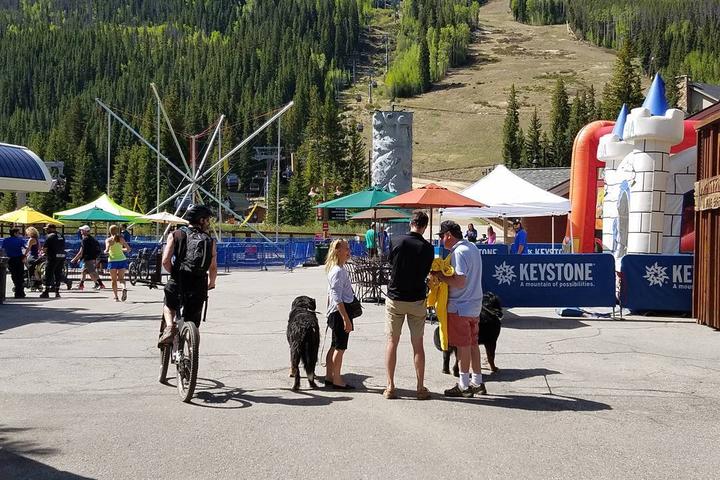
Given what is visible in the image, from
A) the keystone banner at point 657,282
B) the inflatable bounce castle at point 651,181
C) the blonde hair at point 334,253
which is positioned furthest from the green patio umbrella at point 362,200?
the blonde hair at point 334,253

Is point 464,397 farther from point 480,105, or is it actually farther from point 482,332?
point 480,105

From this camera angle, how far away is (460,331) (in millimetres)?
8008

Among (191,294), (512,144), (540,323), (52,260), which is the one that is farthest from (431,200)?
(512,144)

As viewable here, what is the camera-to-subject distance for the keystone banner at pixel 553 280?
48.5 ft

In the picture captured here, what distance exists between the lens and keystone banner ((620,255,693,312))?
49.1ft

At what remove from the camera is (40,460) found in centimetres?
564

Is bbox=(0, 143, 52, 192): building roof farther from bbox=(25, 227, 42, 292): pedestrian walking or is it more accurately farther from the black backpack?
the black backpack

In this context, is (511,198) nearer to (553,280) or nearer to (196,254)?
(553,280)

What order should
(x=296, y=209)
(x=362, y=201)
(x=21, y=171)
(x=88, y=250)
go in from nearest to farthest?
(x=362, y=201) → (x=88, y=250) → (x=21, y=171) → (x=296, y=209)

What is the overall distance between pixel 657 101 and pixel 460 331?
12258mm

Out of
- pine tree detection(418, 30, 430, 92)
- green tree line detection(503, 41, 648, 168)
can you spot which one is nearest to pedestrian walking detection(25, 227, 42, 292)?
green tree line detection(503, 41, 648, 168)

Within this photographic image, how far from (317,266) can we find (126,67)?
164 metres

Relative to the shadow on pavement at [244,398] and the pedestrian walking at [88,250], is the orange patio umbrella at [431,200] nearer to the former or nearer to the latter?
the shadow on pavement at [244,398]

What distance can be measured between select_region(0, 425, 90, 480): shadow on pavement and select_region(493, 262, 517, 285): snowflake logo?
10108mm
